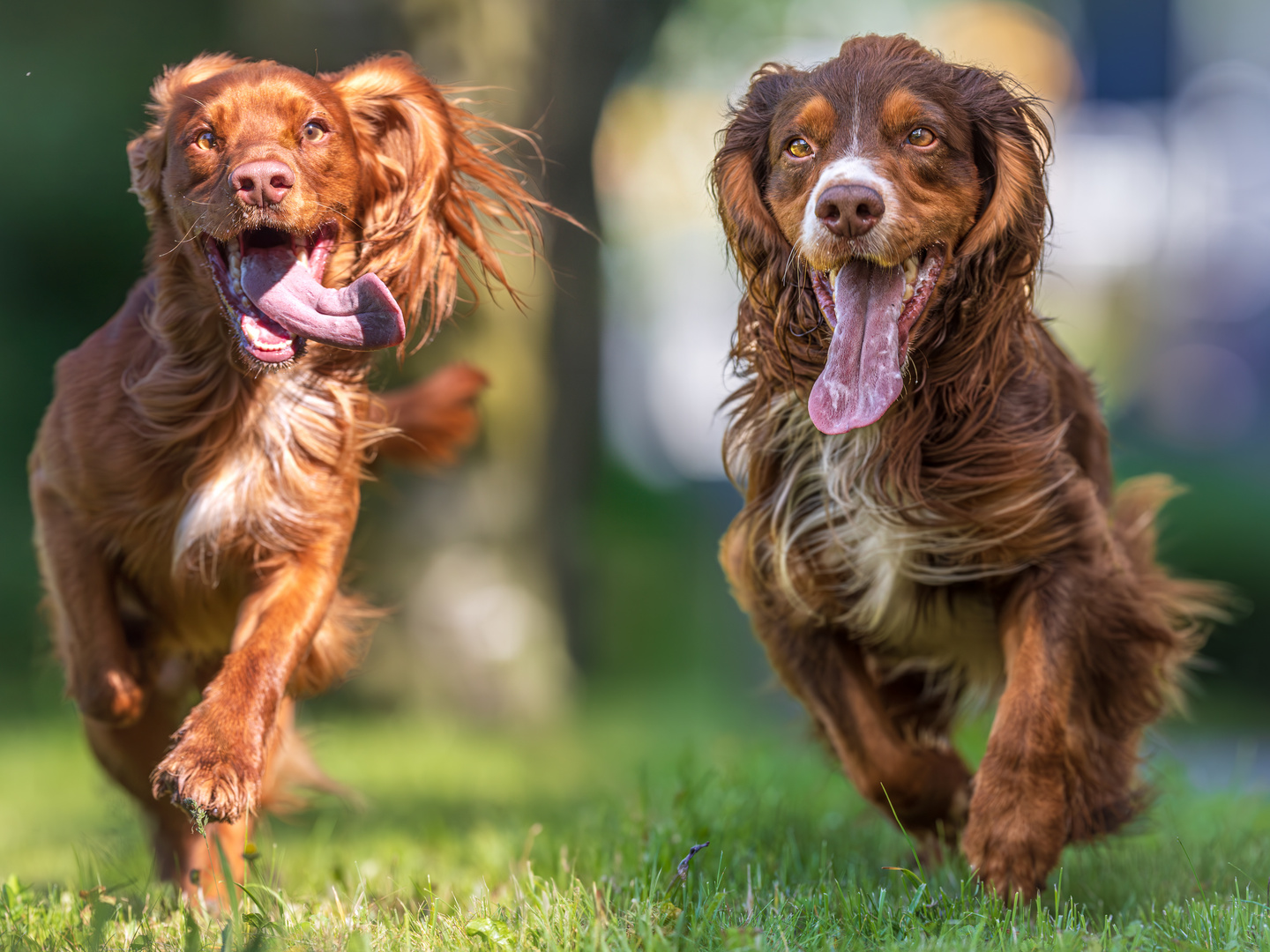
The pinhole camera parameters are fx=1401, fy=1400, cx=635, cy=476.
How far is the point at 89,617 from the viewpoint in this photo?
3.33 meters

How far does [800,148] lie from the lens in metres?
3.17

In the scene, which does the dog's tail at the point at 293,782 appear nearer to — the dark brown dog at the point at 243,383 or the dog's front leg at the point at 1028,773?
the dark brown dog at the point at 243,383

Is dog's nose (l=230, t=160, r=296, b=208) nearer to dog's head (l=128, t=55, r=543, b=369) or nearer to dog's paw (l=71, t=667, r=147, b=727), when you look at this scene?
dog's head (l=128, t=55, r=543, b=369)

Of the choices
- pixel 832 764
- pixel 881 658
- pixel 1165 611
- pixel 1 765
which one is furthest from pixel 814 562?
pixel 1 765

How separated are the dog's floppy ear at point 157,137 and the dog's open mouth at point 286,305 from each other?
0.26 metres

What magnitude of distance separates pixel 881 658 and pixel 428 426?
1461 mm

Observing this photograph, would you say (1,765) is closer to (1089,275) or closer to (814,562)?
(814,562)

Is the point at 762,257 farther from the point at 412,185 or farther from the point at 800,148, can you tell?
the point at 412,185

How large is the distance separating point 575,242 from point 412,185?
4295 millimetres

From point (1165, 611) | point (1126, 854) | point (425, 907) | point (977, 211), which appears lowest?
point (1126, 854)

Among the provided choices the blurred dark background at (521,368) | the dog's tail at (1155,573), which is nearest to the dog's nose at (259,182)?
the blurred dark background at (521,368)

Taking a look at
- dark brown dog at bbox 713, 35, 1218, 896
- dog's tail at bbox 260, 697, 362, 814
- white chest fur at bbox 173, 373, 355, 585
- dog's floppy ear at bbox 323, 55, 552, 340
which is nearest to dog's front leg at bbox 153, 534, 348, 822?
white chest fur at bbox 173, 373, 355, 585

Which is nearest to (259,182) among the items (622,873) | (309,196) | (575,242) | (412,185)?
(309,196)

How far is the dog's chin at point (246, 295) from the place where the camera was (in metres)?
3.07
